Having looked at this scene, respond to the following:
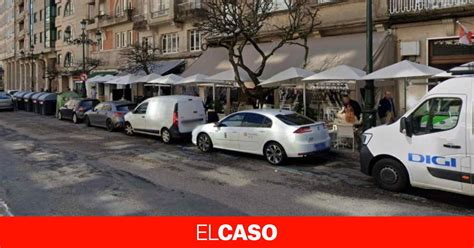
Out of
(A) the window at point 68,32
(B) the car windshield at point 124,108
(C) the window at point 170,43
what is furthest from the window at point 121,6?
(B) the car windshield at point 124,108

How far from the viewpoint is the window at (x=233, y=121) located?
1077 cm

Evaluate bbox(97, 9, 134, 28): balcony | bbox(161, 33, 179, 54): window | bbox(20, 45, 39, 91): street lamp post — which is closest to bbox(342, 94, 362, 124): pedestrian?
bbox(161, 33, 179, 54): window

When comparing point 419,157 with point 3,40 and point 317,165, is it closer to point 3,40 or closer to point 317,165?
point 317,165

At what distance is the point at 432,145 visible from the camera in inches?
252

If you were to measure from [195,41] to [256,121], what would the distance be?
1624 centimetres

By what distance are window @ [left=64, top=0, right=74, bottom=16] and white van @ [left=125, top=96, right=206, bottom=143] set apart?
34.6 meters

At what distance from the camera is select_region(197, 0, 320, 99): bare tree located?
14.6 meters

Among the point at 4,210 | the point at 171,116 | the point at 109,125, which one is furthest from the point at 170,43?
the point at 4,210

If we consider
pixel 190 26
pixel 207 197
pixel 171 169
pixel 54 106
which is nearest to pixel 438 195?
pixel 207 197

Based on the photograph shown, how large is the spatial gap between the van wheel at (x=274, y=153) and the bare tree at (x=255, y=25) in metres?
5.72

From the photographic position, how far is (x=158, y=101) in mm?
14273

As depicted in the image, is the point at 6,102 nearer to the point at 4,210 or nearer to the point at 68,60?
the point at 68,60

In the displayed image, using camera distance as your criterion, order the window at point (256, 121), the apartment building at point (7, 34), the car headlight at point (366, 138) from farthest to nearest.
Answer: the apartment building at point (7, 34)
the window at point (256, 121)
the car headlight at point (366, 138)

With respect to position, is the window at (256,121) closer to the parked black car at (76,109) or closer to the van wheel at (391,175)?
the van wheel at (391,175)
